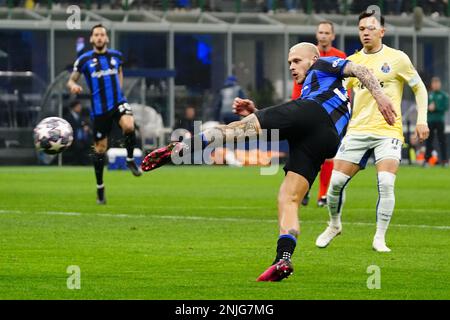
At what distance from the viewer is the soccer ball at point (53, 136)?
576 inches

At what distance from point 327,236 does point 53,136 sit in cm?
367

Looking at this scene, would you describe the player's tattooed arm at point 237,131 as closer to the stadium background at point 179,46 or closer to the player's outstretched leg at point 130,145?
the player's outstretched leg at point 130,145

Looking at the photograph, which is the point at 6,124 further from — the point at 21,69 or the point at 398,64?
the point at 398,64

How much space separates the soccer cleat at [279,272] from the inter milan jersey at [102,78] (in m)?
→ 10.1

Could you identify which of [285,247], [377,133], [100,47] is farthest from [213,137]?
[100,47]

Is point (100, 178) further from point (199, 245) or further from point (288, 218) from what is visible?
point (288, 218)

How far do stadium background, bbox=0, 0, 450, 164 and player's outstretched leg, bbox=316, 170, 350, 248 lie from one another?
24.3 m

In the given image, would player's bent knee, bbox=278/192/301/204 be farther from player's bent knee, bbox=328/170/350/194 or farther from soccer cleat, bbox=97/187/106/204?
soccer cleat, bbox=97/187/106/204

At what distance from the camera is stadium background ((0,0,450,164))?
37.2 metres

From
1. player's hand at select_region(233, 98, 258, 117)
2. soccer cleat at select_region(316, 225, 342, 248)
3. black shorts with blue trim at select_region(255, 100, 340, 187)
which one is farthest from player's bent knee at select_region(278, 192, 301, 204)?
soccer cleat at select_region(316, 225, 342, 248)

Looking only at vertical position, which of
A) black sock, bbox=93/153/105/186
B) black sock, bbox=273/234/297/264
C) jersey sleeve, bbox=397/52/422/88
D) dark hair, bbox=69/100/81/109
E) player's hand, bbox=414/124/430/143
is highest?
jersey sleeve, bbox=397/52/422/88

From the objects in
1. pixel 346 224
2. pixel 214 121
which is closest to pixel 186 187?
pixel 346 224

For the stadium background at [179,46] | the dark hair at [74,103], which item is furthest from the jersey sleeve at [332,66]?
the stadium background at [179,46]

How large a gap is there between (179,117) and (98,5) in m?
4.36
